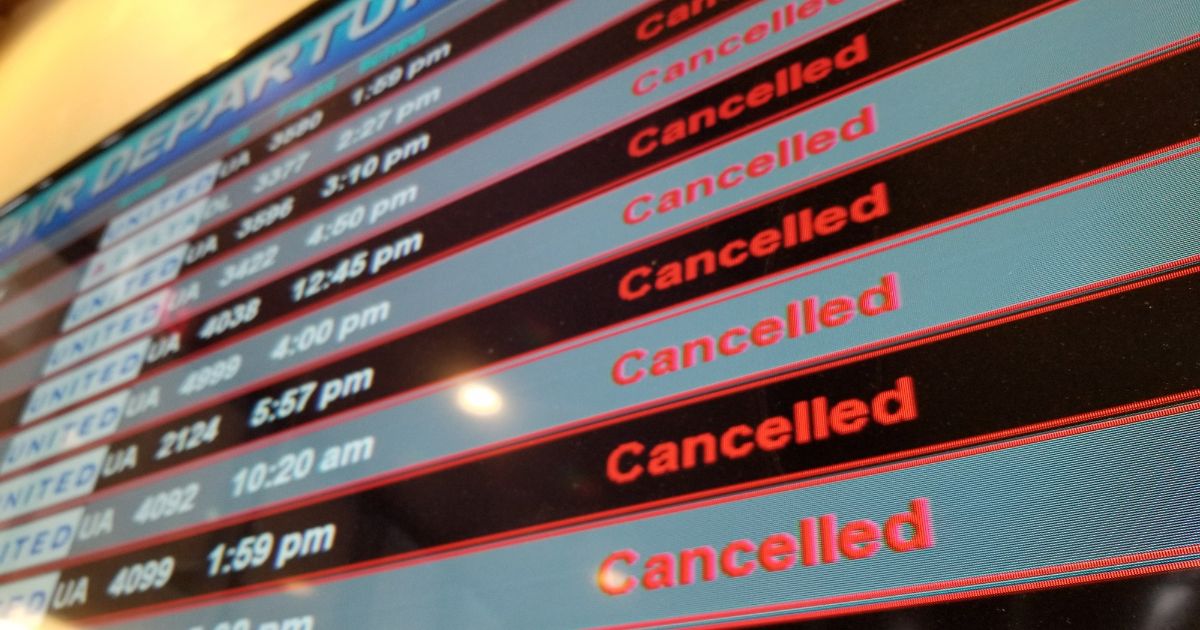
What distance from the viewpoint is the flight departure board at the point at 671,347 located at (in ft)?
2.16

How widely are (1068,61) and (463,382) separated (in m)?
0.65

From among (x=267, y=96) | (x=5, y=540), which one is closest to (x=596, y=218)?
(x=267, y=96)

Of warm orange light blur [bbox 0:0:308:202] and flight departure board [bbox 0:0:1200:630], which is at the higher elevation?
warm orange light blur [bbox 0:0:308:202]

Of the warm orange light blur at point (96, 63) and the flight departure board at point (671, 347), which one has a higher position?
the warm orange light blur at point (96, 63)

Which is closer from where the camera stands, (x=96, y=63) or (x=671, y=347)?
(x=671, y=347)

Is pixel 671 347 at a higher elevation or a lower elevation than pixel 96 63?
lower

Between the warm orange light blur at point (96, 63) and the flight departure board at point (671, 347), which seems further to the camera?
the warm orange light blur at point (96, 63)

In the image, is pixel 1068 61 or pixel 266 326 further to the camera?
pixel 266 326

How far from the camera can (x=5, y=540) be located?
56.3 inches

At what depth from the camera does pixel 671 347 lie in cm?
88

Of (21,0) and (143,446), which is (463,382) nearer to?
(143,446)

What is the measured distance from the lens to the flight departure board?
0.66 meters

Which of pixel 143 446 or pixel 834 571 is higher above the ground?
pixel 143 446

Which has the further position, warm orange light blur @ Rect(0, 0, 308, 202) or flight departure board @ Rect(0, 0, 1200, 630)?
warm orange light blur @ Rect(0, 0, 308, 202)
